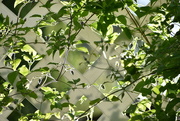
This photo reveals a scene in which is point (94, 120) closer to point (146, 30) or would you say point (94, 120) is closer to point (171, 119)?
point (146, 30)

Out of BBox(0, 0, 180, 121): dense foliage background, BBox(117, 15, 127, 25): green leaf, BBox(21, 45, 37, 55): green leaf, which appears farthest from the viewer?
BBox(21, 45, 37, 55): green leaf

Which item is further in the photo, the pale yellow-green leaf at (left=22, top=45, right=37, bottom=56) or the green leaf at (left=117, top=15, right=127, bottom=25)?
the pale yellow-green leaf at (left=22, top=45, right=37, bottom=56)

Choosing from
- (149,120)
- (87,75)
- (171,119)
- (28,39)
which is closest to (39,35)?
(28,39)

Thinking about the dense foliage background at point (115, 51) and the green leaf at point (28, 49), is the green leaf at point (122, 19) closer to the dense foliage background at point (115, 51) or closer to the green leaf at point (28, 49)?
the dense foliage background at point (115, 51)

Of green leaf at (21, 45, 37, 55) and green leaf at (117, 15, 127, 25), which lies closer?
green leaf at (117, 15, 127, 25)

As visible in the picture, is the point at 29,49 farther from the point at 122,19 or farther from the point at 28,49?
the point at 122,19

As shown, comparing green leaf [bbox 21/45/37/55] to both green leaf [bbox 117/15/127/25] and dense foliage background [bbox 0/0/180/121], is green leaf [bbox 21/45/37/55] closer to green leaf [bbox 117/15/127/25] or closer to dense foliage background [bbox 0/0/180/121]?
dense foliage background [bbox 0/0/180/121]

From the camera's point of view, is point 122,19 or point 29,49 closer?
point 122,19

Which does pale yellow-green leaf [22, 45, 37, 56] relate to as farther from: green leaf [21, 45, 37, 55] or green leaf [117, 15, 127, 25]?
green leaf [117, 15, 127, 25]

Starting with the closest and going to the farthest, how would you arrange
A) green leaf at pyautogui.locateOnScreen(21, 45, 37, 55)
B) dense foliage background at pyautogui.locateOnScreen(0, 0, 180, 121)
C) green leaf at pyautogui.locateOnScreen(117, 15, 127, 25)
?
dense foliage background at pyautogui.locateOnScreen(0, 0, 180, 121) < green leaf at pyautogui.locateOnScreen(117, 15, 127, 25) < green leaf at pyautogui.locateOnScreen(21, 45, 37, 55)

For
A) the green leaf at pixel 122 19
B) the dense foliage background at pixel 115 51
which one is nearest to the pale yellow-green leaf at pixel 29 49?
the dense foliage background at pixel 115 51

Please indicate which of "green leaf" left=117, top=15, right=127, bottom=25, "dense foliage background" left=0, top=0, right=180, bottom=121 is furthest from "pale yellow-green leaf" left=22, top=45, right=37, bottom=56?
"green leaf" left=117, top=15, right=127, bottom=25

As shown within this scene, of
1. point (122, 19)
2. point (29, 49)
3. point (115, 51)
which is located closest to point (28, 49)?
point (29, 49)

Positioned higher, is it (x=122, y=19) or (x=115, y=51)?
(x=122, y=19)
